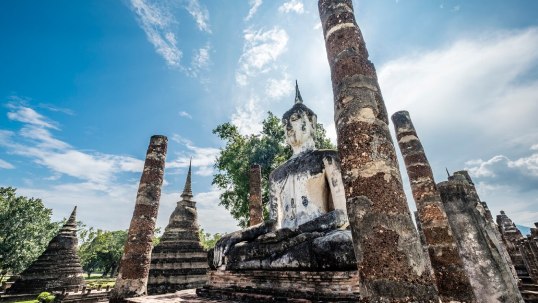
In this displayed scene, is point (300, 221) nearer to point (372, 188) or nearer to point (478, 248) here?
point (478, 248)

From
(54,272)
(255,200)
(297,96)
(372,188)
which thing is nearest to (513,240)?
(255,200)

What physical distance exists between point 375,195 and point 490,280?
2.92 meters

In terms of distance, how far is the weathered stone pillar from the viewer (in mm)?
6766

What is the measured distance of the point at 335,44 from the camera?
11.4 ft

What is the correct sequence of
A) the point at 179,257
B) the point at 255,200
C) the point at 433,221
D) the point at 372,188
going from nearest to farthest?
the point at 372,188
the point at 433,221
the point at 255,200
the point at 179,257

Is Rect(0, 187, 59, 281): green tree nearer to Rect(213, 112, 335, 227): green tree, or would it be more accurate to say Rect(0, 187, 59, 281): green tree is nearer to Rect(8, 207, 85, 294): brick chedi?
Rect(8, 207, 85, 294): brick chedi

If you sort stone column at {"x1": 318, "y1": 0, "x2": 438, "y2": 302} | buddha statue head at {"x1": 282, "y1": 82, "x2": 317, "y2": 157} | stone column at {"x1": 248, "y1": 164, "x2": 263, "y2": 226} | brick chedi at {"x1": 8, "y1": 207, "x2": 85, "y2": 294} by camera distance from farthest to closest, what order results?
brick chedi at {"x1": 8, "y1": 207, "x2": 85, "y2": 294}
stone column at {"x1": 248, "y1": 164, "x2": 263, "y2": 226}
buddha statue head at {"x1": 282, "y1": 82, "x2": 317, "y2": 157}
stone column at {"x1": 318, "y1": 0, "x2": 438, "y2": 302}

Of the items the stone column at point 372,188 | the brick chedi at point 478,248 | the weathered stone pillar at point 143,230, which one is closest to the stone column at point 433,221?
the brick chedi at point 478,248

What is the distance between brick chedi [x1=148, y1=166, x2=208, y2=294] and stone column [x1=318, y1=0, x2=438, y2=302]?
11.4 metres

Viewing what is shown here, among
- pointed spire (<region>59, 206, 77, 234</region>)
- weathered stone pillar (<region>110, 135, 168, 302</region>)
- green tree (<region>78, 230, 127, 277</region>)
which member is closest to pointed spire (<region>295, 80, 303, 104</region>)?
weathered stone pillar (<region>110, 135, 168, 302</region>)

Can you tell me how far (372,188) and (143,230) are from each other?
22.1 ft

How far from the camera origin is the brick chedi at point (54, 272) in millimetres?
16250

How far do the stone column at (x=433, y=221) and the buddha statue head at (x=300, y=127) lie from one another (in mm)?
2586

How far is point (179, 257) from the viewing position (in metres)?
12.9
